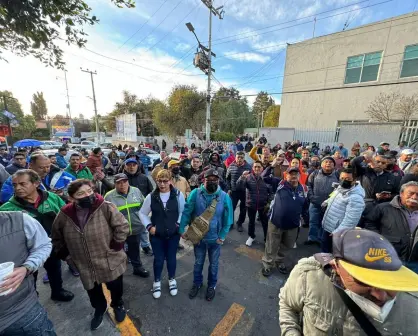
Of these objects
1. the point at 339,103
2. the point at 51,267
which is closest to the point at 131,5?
the point at 51,267

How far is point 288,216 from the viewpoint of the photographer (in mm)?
3131

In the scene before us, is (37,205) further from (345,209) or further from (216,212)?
(345,209)

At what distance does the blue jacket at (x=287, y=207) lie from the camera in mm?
3127

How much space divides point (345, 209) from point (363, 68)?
53.7 feet

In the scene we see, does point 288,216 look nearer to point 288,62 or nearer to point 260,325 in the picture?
point 260,325

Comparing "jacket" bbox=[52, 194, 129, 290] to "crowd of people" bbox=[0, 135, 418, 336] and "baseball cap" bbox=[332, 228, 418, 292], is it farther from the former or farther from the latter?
"baseball cap" bbox=[332, 228, 418, 292]

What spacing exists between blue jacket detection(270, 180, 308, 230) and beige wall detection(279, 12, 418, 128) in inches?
598

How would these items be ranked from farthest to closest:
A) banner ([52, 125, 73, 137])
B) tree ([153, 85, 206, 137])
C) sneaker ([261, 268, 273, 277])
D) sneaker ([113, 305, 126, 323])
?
banner ([52, 125, 73, 137]) → tree ([153, 85, 206, 137]) → sneaker ([261, 268, 273, 277]) → sneaker ([113, 305, 126, 323])

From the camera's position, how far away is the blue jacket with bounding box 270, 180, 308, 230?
123 inches

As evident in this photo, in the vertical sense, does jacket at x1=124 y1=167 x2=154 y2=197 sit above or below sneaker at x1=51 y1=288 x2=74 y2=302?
above

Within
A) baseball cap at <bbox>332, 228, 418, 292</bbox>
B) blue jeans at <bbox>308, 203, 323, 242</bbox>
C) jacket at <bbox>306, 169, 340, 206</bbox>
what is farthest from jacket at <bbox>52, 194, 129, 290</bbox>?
blue jeans at <bbox>308, 203, 323, 242</bbox>

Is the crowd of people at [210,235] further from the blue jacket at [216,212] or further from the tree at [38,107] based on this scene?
the tree at [38,107]

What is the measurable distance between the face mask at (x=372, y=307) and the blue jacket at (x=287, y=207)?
7.00 feet

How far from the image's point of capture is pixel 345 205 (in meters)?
2.98
